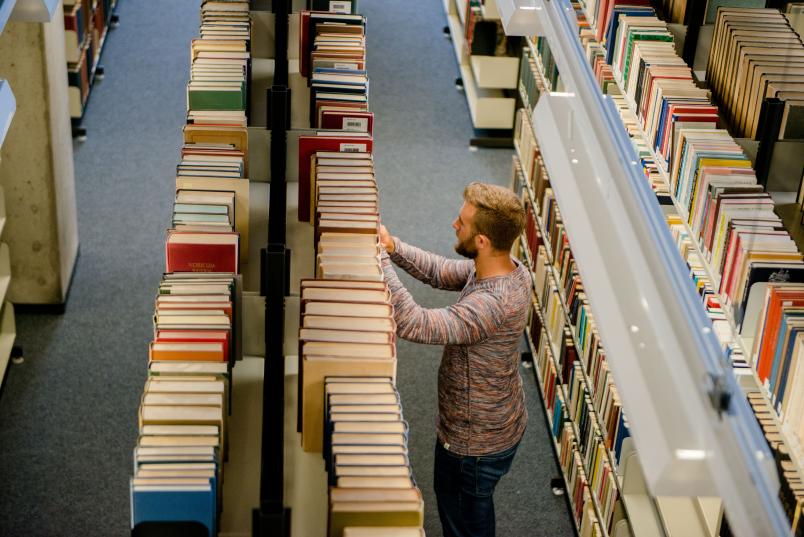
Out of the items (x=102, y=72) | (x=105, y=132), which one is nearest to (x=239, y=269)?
(x=105, y=132)

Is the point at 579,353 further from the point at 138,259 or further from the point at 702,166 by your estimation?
the point at 138,259

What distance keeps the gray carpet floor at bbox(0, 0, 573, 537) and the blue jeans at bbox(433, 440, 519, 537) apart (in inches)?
29.3

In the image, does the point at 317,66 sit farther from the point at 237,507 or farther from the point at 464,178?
the point at 464,178

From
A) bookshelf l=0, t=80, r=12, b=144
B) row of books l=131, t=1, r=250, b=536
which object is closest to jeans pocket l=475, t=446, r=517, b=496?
row of books l=131, t=1, r=250, b=536

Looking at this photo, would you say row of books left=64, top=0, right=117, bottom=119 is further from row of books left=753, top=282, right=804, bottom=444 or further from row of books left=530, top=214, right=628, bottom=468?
row of books left=753, top=282, right=804, bottom=444

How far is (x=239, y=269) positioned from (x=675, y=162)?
1.35 meters

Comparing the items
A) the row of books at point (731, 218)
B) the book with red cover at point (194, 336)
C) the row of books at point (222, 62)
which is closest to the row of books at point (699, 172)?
the row of books at point (731, 218)

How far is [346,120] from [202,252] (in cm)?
86

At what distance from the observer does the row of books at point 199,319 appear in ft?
7.82

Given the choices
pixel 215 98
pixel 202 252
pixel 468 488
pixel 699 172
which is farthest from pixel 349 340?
pixel 215 98

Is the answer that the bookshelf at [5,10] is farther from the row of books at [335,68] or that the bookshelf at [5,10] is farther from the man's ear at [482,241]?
the man's ear at [482,241]

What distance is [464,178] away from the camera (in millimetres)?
7434

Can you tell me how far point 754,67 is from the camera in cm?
321

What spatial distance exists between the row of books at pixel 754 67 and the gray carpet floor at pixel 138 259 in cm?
216
